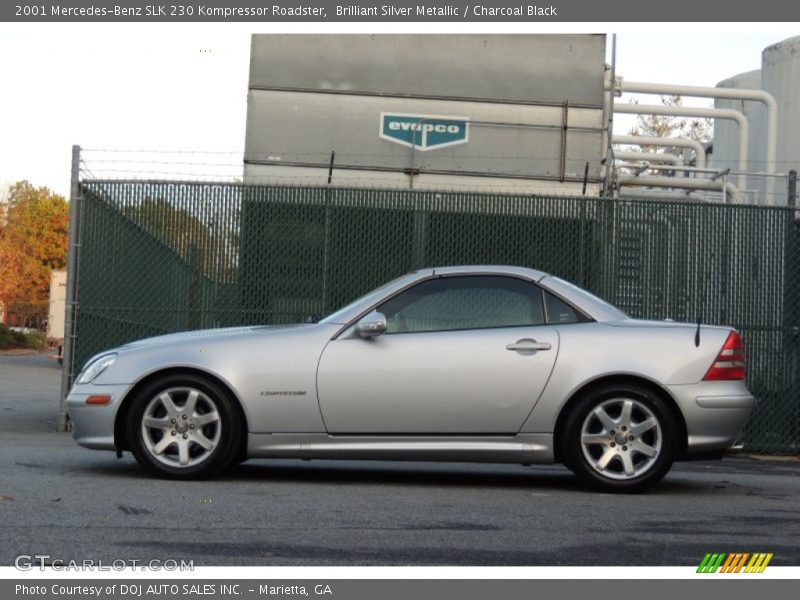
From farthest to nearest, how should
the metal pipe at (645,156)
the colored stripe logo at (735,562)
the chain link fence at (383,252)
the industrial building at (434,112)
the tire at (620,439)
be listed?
the metal pipe at (645,156) < the industrial building at (434,112) < the chain link fence at (383,252) < the tire at (620,439) < the colored stripe logo at (735,562)

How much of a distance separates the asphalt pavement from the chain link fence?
9.58 ft

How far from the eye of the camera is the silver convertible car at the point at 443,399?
312 inches

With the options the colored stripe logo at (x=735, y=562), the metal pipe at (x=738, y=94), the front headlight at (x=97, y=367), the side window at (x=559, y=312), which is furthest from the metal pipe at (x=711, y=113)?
the colored stripe logo at (x=735, y=562)

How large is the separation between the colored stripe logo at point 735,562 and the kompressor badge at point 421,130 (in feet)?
28.3

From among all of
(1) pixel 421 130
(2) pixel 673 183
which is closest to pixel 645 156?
(2) pixel 673 183

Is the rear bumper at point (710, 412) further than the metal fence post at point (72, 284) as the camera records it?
No

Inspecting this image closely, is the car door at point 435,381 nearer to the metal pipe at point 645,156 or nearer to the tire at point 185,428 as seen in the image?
the tire at point 185,428

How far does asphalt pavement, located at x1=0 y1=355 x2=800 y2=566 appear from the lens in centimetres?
554

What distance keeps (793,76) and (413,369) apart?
16.9m

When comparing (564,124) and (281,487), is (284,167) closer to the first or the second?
(564,124)

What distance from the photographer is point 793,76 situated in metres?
22.8
